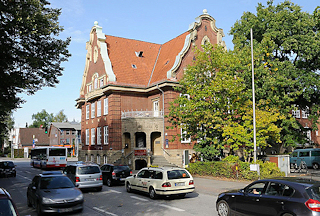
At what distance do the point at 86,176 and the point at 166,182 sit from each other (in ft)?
18.2

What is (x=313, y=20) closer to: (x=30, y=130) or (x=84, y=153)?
(x=84, y=153)

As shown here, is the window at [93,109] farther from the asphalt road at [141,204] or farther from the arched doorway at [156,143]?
the asphalt road at [141,204]

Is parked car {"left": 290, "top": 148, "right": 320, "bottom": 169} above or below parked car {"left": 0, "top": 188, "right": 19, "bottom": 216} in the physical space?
below

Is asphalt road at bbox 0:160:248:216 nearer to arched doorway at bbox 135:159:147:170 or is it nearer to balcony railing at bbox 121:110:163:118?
arched doorway at bbox 135:159:147:170

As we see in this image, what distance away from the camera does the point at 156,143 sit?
33969 millimetres

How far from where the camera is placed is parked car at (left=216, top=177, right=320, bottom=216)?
7.61m

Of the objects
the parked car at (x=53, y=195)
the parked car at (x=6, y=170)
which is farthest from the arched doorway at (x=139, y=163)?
the parked car at (x=53, y=195)

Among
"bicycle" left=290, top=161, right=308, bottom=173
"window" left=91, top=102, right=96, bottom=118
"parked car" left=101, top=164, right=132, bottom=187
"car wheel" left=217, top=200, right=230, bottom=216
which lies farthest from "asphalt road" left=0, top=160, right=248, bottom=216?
"window" left=91, top=102, right=96, bottom=118

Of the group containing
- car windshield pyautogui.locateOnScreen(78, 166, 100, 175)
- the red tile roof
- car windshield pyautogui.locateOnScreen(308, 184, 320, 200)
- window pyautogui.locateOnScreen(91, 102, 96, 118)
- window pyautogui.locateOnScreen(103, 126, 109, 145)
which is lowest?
car windshield pyautogui.locateOnScreen(78, 166, 100, 175)

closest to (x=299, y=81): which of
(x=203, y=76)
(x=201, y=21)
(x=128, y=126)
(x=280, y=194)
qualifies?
(x=203, y=76)

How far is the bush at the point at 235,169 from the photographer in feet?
66.1

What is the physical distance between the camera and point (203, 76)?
2492 centimetres

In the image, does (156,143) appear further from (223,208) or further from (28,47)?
(223,208)

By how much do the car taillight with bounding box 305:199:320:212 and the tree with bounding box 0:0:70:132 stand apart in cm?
1448
